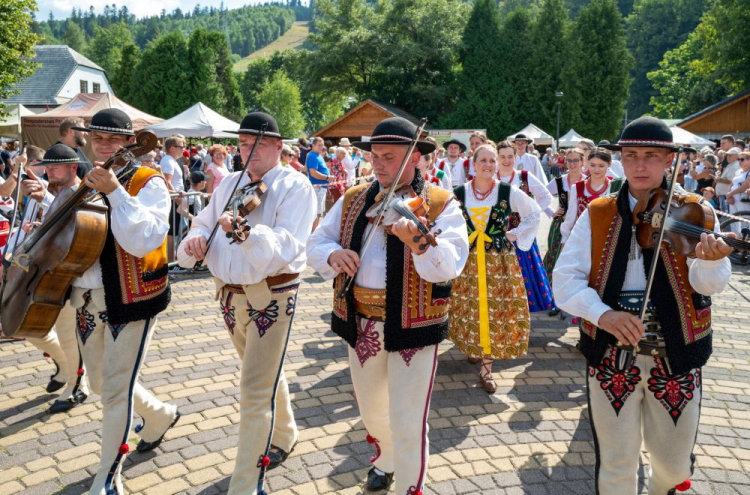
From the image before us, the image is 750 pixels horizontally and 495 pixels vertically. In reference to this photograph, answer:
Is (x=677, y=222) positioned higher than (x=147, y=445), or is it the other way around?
(x=677, y=222)

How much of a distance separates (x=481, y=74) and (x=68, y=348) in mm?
47422

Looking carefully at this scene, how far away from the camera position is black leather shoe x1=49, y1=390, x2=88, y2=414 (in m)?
5.02

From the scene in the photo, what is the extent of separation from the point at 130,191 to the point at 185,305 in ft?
15.7

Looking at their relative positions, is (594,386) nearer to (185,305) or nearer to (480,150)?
(480,150)

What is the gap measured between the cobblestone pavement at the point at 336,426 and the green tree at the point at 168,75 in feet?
168

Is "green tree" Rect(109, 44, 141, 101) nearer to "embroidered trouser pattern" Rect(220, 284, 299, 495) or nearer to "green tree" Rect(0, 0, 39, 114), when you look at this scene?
"green tree" Rect(0, 0, 39, 114)

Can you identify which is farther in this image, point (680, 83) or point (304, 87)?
point (680, 83)

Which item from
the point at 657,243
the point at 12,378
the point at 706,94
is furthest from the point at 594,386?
the point at 706,94

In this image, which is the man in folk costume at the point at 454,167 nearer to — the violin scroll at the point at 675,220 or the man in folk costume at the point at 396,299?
the man in folk costume at the point at 396,299

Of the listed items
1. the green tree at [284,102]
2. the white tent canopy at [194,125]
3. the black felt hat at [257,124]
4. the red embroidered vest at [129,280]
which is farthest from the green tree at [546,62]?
the red embroidered vest at [129,280]

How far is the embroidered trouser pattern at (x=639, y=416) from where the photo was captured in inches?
115

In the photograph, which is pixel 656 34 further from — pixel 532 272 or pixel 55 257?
pixel 55 257

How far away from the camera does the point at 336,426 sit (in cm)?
477

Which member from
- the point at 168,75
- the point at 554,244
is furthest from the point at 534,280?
the point at 168,75
